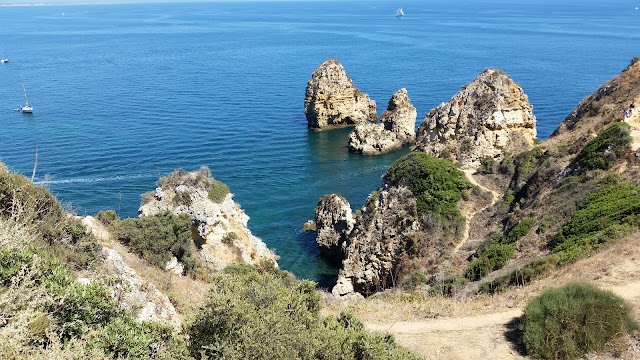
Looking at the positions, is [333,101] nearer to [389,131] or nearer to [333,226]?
[389,131]

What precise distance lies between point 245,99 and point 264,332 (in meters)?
77.4

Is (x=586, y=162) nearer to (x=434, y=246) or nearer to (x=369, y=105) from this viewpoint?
(x=434, y=246)

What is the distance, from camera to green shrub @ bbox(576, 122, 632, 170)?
77.0 feet

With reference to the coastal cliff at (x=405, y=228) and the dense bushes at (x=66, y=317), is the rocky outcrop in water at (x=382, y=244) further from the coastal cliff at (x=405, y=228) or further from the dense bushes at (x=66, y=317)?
the dense bushes at (x=66, y=317)

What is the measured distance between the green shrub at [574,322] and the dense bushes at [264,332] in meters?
4.13

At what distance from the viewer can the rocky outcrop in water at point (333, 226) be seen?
120ft

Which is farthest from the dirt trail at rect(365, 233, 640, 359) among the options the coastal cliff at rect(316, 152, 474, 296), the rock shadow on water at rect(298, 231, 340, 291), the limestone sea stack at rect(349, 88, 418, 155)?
the limestone sea stack at rect(349, 88, 418, 155)

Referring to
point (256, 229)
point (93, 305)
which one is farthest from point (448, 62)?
point (93, 305)

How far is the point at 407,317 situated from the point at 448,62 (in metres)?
100

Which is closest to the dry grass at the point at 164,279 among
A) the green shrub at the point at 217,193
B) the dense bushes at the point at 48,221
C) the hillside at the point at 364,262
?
the hillside at the point at 364,262

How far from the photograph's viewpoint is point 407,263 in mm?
27500

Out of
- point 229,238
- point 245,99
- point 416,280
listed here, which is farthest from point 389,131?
point 416,280

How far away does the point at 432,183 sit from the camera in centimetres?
2988

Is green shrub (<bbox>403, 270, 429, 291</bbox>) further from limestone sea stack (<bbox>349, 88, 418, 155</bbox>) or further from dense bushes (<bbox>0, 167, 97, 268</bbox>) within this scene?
limestone sea stack (<bbox>349, 88, 418, 155</bbox>)
